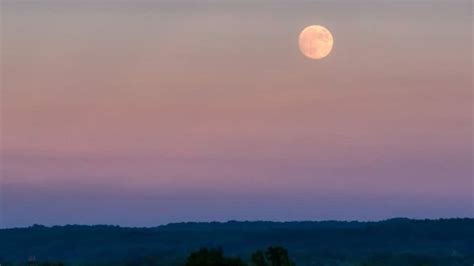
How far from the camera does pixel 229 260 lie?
383 feet

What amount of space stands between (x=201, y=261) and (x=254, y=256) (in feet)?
17.7

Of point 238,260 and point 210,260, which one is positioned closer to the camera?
point 210,260

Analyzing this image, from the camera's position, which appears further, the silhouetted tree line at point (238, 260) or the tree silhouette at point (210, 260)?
the tree silhouette at point (210, 260)

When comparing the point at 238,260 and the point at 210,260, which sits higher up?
the point at 238,260

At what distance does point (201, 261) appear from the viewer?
11600 centimetres

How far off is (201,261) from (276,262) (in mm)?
7006

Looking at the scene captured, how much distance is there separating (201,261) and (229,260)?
2.66m

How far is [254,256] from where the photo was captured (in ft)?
373

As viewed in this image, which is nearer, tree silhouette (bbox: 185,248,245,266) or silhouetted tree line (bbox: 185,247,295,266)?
silhouetted tree line (bbox: 185,247,295,266)

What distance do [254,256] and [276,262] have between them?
211 centimetres

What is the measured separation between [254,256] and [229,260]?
4002 mm
